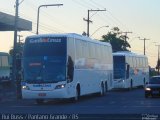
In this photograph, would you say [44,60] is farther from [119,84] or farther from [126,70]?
[126,70]

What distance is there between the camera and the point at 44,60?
34688mm

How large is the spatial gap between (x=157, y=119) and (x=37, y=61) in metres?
18.9

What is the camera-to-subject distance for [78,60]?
37094 mm

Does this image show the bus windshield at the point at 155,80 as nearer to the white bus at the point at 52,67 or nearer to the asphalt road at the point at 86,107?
the asphalt road at the point at 86,107

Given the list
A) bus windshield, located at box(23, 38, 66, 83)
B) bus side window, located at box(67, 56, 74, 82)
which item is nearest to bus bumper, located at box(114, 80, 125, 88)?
bus side window, located at box(67, 56, 74, 82)

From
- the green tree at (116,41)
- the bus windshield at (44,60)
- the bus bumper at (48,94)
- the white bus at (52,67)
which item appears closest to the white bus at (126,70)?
the white bus at (52,67)

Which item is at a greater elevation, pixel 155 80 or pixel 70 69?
pixel 70 69

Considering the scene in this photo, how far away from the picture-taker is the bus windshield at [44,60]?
3434 cm

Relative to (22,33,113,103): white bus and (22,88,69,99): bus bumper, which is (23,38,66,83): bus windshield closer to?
(22,33,113,103): white bus

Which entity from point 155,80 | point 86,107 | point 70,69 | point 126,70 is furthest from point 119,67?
point 86,107

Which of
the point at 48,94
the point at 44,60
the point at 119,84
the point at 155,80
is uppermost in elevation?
the point at 44,60

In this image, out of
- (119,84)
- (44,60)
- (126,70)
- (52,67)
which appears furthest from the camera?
(126,70)

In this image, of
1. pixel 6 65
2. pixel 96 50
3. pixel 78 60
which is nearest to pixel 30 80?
pixel 78 60

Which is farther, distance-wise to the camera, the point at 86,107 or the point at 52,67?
the point at 52,67
